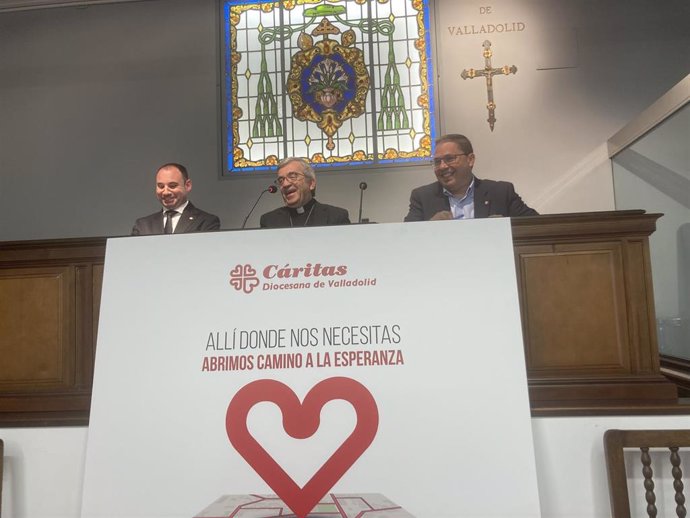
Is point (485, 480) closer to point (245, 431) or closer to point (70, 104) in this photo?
point (245, 431)

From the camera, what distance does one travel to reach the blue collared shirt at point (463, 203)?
2.86m

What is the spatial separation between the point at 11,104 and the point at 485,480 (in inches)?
208

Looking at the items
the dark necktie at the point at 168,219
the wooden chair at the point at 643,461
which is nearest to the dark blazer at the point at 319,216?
the dark necktie at the point at 168,219

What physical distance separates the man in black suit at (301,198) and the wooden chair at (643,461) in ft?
5.86

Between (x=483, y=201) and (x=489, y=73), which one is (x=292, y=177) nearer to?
(x=483, y=201)

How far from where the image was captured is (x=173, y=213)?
3.14 meters

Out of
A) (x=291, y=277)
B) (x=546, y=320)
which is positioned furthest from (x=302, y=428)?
(x=546, y=320)

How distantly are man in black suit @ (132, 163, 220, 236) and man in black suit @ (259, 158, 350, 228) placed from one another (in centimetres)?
35

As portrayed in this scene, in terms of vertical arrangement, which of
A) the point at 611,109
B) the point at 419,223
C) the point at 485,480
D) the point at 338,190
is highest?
the point at 611,109

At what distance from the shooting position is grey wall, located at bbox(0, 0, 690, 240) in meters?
4.52

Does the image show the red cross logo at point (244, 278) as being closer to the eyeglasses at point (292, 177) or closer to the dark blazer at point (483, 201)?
the dark blazer at point (483, 201)

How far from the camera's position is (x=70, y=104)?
4.90m

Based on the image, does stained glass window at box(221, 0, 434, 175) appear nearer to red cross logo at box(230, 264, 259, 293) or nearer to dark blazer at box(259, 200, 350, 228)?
dark blazer at box(259, 200, 350, 228)

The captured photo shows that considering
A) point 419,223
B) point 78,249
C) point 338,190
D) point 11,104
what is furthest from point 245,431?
point 11,104
